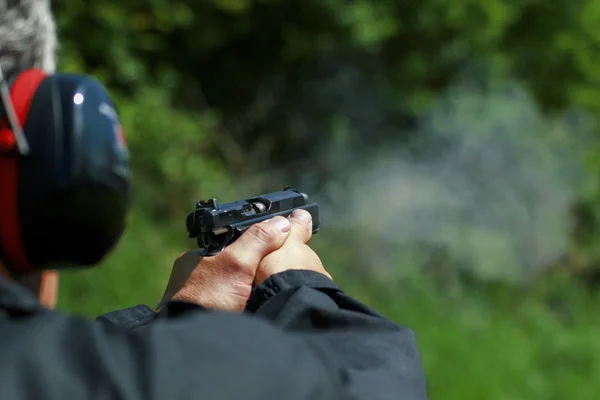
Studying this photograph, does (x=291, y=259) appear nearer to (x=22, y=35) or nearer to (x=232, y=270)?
(x=232, y=270)

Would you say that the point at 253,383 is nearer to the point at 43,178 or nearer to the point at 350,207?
the point at 43,178

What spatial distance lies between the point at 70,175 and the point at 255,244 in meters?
0.36

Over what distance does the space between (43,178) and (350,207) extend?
7347 mm

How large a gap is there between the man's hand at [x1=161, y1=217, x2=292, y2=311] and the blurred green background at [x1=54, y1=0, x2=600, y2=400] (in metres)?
5.13

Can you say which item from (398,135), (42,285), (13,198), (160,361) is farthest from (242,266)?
(398,135)

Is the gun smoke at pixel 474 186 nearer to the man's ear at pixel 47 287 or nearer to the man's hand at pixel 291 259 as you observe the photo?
the man's ear at pixel 47 287

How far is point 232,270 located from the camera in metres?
1.71

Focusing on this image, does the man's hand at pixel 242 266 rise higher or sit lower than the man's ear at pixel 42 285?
higher

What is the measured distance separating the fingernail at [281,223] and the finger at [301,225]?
30 mm

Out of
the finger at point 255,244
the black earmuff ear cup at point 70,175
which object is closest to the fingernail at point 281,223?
the finger at point 255,244

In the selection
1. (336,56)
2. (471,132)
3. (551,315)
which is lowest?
(551,315)

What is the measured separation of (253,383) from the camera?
47.8 inches

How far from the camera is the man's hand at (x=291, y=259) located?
169 centimetres

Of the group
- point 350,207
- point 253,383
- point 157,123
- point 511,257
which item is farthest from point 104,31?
point 253,383
